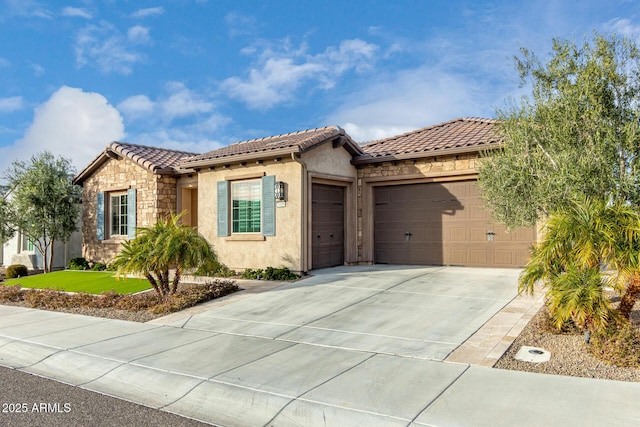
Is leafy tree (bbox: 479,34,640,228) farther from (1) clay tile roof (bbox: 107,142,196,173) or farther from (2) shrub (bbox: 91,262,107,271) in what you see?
(2) shrub (bbox: 91,262,107,271)

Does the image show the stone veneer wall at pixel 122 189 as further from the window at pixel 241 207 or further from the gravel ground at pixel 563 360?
the gravel ground at pixel 563 360

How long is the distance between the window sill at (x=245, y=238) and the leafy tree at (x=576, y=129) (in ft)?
23.1

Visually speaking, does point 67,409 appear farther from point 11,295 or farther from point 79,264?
point 79,264

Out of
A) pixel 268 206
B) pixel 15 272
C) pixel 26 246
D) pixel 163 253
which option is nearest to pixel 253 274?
pixel 268 206

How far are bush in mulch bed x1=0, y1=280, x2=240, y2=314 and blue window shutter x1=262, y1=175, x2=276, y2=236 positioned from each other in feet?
7.18

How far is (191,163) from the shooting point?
14.2 metres

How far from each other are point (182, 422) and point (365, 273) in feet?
26.6

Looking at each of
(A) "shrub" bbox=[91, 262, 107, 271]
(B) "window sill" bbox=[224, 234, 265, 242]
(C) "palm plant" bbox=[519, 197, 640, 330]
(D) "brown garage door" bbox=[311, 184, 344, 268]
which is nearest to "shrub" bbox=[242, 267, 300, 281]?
(B) "window sill" bbox=[224, 234, 265, 242]

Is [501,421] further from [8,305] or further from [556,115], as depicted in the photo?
[8,305]

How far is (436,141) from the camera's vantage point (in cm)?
1360

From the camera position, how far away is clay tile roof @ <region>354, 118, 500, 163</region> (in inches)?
484

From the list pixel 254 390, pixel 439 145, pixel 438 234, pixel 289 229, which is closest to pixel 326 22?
pixel 439 145

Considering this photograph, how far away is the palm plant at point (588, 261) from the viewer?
570 centimetres

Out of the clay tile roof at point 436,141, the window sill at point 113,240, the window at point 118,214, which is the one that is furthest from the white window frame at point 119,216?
the clay tile roof at point 436,141
